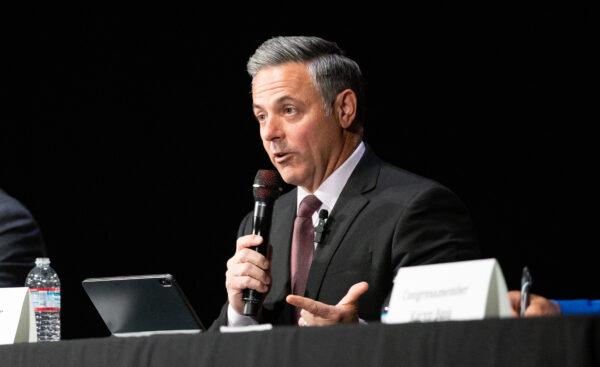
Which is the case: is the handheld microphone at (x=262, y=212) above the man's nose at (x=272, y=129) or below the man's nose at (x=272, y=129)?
below

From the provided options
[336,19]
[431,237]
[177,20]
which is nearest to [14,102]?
[177,20]

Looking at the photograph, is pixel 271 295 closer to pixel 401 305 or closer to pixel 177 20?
pixel 401 305

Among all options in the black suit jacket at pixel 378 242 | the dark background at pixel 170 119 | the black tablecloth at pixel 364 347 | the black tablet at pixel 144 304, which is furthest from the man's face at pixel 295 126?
the dark background at pixel 170 119

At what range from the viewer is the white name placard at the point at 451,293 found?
62.9 inches

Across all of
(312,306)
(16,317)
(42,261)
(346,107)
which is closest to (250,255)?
(312,306)

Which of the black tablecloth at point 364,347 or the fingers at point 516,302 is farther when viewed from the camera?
the fingers at point 516,302

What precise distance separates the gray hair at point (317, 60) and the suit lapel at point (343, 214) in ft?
0.67

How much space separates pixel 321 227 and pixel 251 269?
0.45 meters

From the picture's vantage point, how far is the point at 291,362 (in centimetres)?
162

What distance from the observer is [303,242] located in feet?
9.29

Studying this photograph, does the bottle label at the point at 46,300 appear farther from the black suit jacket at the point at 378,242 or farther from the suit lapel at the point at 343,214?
the suit lapel at the point at 343,214

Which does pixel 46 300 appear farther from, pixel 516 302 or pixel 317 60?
pixel 516 302

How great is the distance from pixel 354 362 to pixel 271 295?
48.5 inches

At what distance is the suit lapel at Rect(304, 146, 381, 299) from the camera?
270 cm
